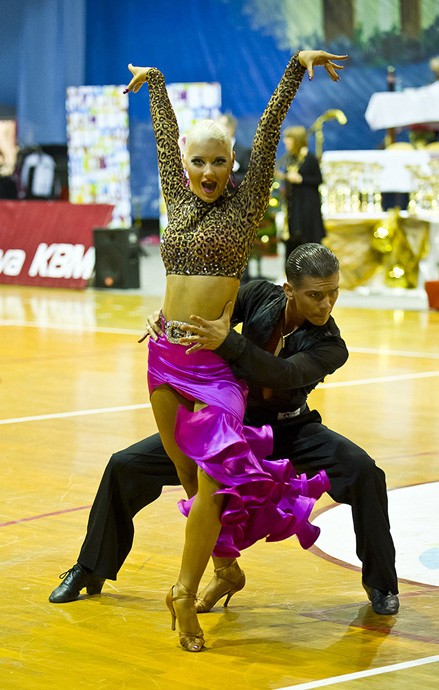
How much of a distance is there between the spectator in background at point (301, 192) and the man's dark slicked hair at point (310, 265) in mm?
10849

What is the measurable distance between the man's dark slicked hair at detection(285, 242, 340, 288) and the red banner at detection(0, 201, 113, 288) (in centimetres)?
1281

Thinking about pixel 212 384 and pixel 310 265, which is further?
pixel 310 265

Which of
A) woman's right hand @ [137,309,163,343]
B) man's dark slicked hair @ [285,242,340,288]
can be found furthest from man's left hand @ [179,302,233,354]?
man's dark slicked hair @ [285,242,340,288]

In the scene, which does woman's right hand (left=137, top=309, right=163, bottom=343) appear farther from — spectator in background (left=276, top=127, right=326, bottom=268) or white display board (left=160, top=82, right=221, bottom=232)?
white display board (left=160, top=82, right=221, bottom=232)

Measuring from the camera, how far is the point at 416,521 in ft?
18.1

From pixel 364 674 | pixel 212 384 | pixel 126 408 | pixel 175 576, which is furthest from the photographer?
pixel 126 408

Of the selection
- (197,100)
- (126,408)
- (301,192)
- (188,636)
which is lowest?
(126,408)

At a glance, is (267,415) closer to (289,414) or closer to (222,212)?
(289,414)

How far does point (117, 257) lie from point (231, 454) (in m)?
13.0

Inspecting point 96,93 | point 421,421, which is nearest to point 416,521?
point 421,421

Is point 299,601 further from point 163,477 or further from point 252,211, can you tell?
point 252,211

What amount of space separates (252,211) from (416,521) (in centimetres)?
190

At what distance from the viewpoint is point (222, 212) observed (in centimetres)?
418

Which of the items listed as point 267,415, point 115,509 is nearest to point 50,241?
point 115,509
